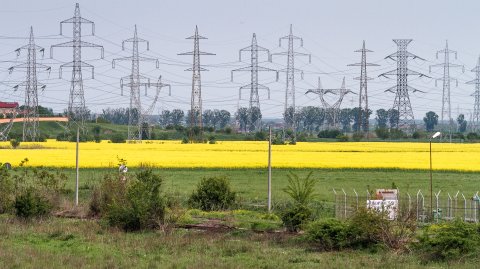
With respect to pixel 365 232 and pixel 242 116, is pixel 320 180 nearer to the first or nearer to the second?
pixel 365 232

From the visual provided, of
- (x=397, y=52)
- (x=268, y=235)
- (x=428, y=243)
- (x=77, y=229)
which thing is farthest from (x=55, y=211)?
(x=397, y=52)

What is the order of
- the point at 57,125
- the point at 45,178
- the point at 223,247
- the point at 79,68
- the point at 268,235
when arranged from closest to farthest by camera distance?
the point at 223,247 < the point at 268,235 < the point at 45,178 < the point at 79,68 < the point at 57,125

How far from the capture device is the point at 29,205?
27.1 metres

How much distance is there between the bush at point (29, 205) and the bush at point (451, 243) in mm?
12506

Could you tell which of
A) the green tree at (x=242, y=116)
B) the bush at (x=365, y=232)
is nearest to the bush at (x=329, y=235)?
the bush at (x=365, y=232)

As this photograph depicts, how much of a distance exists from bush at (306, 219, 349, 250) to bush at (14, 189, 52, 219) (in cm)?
975

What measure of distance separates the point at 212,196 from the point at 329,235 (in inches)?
441

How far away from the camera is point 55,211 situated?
1143 inches

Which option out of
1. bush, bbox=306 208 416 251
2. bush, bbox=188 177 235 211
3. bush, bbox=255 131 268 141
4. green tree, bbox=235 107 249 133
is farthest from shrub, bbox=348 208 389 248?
green tree, bbox=235 107 249 133

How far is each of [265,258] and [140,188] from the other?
676 cm

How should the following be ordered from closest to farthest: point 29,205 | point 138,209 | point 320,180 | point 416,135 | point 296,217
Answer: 1. point 296,217
2. point 138,209
3. point 29,205
4. point 320,180
5. point 416,135

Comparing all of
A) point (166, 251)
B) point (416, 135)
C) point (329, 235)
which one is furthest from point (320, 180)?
point (416, 135)

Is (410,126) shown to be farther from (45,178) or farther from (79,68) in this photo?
(45,178)

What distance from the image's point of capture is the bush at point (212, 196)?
1244 inches
